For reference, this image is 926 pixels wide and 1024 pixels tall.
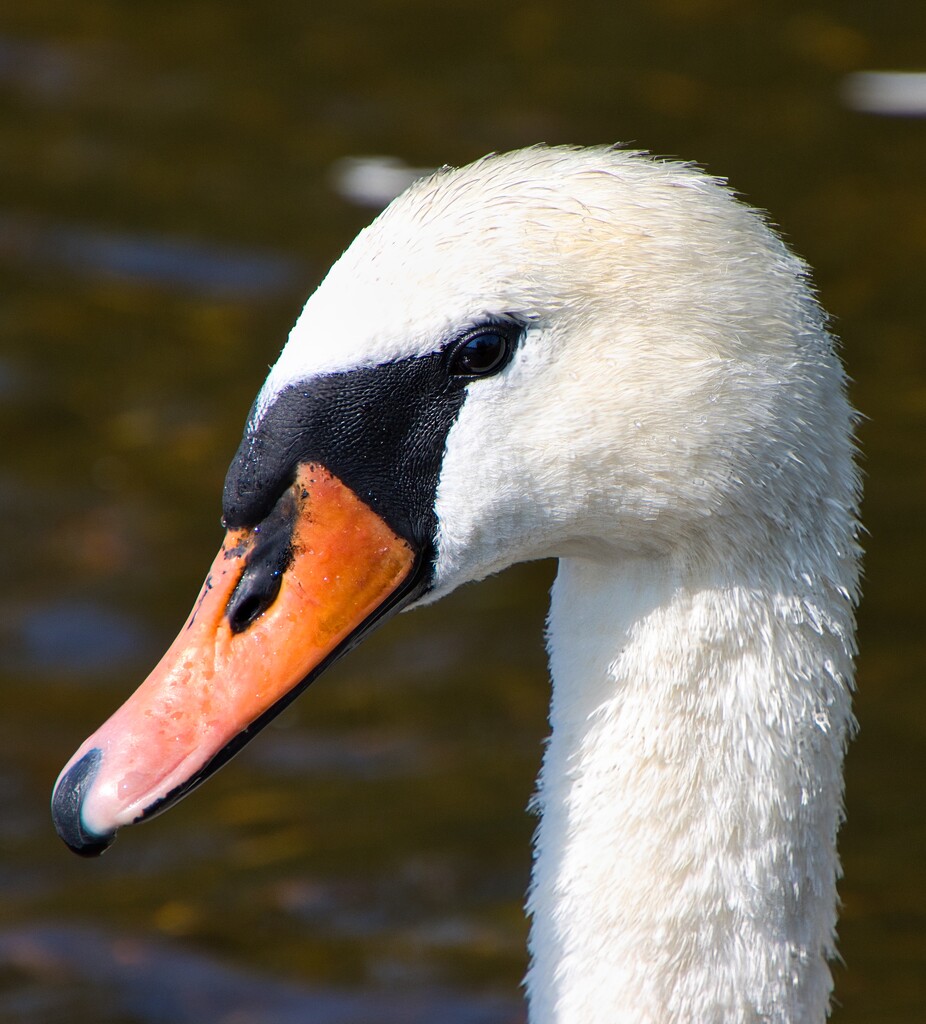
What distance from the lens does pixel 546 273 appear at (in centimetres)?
278

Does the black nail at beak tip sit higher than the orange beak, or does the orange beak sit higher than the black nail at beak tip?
the orange beak

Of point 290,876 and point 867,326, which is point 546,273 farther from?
point 867,326

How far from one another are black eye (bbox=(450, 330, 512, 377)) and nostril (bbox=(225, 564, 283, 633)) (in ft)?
1.50

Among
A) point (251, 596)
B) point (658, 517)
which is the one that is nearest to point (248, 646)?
point (251, 596)

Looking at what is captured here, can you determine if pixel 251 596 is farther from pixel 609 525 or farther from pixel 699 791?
pixel 699 791

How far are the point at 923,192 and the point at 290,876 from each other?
14.3 ft

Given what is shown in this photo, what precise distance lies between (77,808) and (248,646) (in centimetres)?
38

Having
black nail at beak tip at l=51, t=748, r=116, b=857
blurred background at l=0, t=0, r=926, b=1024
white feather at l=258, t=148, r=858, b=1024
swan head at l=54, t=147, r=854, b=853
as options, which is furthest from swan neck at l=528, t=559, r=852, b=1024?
blurred background at l=0, t=0, r=926, b=1024

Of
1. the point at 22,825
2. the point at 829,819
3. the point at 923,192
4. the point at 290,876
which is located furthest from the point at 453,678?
the point at 923,192

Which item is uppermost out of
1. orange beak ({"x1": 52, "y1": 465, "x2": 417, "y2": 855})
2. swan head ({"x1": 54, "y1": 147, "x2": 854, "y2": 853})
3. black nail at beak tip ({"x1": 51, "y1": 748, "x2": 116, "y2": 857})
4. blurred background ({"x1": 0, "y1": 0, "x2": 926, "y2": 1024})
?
swan head ({"x1": 54, "y1": 147, "x2": 854, "y2": 853})

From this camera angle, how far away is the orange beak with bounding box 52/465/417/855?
9.45 feet

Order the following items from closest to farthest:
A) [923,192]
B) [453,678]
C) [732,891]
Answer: [732,891], [453,678], [923,192]

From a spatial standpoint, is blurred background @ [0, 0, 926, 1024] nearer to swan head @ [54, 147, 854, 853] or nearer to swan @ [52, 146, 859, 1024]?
swan @ [52, 146, 859, 1024]

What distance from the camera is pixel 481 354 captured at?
2807 millimetres
